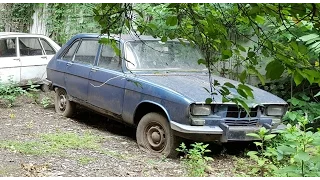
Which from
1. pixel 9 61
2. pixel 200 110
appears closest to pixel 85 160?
pixel 200 110

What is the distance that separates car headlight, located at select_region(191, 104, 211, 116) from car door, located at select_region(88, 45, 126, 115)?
1.32 metres

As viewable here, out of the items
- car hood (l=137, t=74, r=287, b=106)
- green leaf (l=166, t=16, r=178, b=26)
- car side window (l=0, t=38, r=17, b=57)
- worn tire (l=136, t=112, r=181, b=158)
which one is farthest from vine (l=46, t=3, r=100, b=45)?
green leaf (l=166, t=16, r=178, b=26)

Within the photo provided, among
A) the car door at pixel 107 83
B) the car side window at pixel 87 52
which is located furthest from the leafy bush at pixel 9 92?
the car door at pixel 107 83

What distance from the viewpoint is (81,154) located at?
5219 millimetres

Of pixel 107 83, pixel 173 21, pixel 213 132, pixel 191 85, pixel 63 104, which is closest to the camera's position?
pixel 173 21

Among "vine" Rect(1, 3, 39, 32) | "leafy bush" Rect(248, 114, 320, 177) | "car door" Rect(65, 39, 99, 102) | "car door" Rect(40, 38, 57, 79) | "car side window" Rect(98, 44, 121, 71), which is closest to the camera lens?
"leafy bush" Rect(248, 114, 320, 177)

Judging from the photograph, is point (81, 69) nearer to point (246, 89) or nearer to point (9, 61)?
point (9, 61)

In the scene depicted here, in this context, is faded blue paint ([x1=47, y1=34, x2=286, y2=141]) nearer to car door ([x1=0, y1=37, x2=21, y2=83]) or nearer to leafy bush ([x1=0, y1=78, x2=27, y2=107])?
leafy bush ([x1=0, y1=78, x2=27, y2=107])

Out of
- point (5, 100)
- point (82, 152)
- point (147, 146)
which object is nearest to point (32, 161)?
point (82, 152)

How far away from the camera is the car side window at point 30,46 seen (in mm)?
9586

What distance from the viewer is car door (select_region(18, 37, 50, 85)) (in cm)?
953

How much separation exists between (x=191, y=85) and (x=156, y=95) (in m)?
0.48

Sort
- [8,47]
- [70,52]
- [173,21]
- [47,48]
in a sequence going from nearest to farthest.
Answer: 1. [173,21]
2. [70,52]
3. [8,47]
4. [47,48]

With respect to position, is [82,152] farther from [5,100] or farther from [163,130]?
[5,100]
